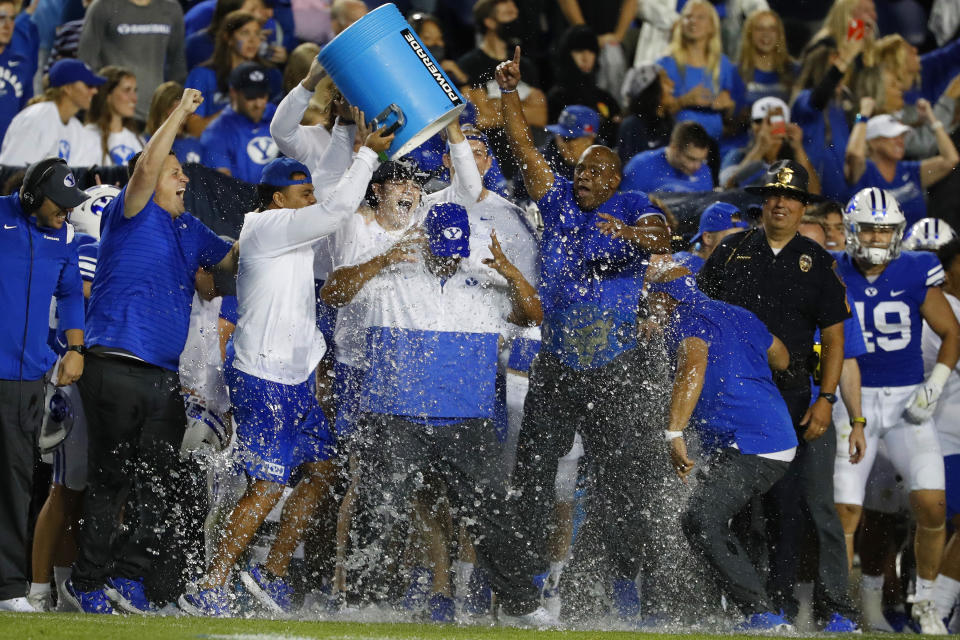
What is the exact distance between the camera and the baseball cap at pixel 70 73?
353 inches

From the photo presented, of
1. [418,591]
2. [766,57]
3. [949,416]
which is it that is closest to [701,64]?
[766,57]

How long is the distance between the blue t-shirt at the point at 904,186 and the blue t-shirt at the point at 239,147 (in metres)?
3.85

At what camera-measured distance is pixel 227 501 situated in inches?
277

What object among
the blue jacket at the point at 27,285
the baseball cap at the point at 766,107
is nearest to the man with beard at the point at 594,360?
the blue jacket at the point at 27,285

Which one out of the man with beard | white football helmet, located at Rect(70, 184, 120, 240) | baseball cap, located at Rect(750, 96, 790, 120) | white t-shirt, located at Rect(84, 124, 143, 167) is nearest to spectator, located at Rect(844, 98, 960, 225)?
baseball cap, located at Rect(750, 96, 790, 120)

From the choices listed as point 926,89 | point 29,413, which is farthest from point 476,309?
point 926,89

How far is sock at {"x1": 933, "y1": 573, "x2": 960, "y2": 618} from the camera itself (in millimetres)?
7891

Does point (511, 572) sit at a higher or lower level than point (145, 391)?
lower

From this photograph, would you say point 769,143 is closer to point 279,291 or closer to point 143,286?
point 279,291

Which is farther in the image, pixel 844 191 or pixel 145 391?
pixel 844 191

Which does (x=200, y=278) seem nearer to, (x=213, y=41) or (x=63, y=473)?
(x=63, y=473)

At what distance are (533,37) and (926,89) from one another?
3.04m

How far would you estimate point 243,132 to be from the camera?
8.89 m

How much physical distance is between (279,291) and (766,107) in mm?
4278
